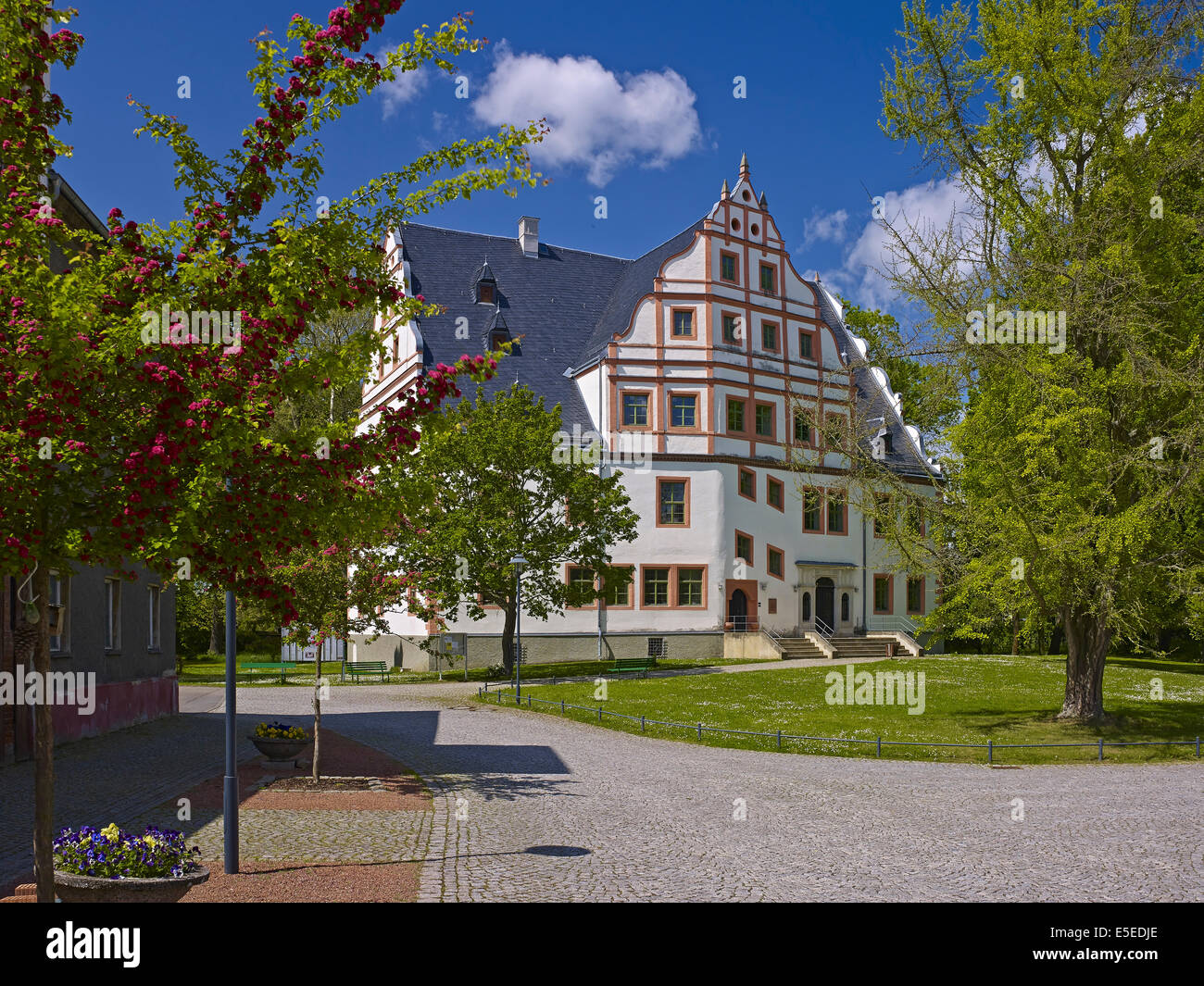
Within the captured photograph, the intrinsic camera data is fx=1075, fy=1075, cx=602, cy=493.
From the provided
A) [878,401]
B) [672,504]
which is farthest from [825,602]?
[878,401]

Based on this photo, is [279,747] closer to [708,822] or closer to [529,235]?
[708,822]

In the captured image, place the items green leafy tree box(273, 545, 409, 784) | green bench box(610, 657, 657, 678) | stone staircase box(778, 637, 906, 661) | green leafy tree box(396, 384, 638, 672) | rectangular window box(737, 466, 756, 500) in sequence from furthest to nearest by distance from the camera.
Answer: rectangular window box(737, 466, 756, 500) < stone staircase box(778, 637, 906, 661) < green bench box(610, 657, 657, 678) < green leafy tree box(396, 384, 638, 672) < green leafy tree box(273, 545, 409, 784)

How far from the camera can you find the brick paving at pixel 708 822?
10.3 metres

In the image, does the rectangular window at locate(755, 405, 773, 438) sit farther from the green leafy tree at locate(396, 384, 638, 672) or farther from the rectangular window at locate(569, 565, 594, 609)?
the green leafy tree at locate(396, 384, 638, 672)

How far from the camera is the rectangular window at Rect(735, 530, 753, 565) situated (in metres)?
44.1

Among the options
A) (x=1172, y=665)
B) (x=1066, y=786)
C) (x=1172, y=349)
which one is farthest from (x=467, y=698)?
(x=1172, y=665)

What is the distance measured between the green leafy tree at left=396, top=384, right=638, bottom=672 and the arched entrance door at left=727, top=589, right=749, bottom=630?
8.29 metres

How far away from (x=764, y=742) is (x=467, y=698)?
484 inches

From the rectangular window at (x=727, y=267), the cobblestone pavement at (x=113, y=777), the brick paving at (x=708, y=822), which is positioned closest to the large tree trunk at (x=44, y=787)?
the cobblestone pavement at (x=113, y=777)

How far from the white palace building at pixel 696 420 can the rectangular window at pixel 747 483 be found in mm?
154

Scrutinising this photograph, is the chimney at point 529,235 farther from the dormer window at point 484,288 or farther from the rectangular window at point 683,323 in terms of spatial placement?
the rectangular window at point 683,323

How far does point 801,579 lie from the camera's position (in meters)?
46.2

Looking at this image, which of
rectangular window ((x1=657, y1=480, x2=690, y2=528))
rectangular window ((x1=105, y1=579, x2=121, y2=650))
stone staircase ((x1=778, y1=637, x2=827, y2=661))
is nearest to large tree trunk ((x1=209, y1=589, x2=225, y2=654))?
rectangular window ((x1=657, y1=480, x2=690, y2=528))

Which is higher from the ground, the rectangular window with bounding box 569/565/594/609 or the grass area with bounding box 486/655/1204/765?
the rectangular window with bounding box 569/565/594/609
